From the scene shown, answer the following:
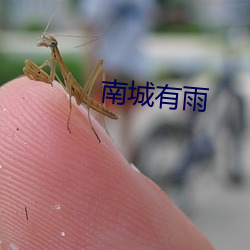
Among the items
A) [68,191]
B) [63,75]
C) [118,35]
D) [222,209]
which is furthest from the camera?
[222,209]

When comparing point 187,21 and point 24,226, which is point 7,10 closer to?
point 187,21

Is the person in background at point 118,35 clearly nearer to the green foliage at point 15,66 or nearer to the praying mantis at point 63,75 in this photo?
the praying mantis at point 63,75

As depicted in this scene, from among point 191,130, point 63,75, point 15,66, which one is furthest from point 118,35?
point 15,66

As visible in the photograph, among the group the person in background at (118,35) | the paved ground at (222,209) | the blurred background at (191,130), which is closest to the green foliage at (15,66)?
the paved ground at (222,209)

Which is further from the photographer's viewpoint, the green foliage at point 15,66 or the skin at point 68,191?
the green foliage at point 15,66

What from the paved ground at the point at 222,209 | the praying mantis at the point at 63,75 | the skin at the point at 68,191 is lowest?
the skin at the point at 68,191

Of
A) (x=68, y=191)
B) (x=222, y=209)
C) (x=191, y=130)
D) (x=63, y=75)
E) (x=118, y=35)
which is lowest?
(x=68, y=191)

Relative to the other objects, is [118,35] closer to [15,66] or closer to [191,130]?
[191,130]

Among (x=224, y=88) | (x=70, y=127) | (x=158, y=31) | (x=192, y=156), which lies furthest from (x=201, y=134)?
(x=158, y=31)

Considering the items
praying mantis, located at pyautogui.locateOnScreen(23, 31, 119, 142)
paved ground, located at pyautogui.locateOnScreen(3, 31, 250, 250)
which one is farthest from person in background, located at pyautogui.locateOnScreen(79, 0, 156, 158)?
praying mantis, located at pyautogui.locateOnScreen(23, 31, 119, 142)
